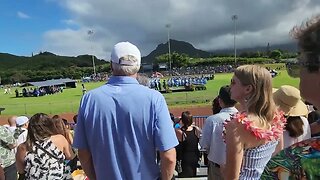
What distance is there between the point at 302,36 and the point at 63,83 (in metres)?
83.4

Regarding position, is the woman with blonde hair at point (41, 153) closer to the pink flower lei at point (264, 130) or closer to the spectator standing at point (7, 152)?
the spectator standing at point (7, 152)

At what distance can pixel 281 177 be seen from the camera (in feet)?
3.96

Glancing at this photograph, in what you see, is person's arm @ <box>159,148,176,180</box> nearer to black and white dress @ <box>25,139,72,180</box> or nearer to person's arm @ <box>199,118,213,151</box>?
person's arm @ <box>199,118,213,151</box>

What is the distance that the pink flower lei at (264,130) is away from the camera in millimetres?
2594

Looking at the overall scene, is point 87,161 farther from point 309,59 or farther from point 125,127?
point 309,59

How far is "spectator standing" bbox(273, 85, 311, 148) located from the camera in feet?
12.0

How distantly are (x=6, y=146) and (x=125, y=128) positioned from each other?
2731 millimetres

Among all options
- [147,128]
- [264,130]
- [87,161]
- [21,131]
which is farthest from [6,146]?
[264,130]

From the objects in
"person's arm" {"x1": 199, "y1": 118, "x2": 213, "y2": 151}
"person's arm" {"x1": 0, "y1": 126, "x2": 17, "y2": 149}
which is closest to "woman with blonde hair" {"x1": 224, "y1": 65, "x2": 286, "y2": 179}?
"person's arm" {"x1": 199, "y1": 118, "x2": 213, "y2": 151}

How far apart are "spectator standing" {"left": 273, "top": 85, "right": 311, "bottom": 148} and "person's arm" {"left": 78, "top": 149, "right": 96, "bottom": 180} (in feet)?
6.04

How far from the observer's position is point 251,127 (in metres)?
2.60

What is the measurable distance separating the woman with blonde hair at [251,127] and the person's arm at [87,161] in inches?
43.9

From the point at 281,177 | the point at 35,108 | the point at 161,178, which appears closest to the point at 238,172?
the point at 161,178

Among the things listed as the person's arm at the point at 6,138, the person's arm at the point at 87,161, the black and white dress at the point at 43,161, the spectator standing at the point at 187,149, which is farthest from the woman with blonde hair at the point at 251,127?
the spectator standing at the point at 187,149
